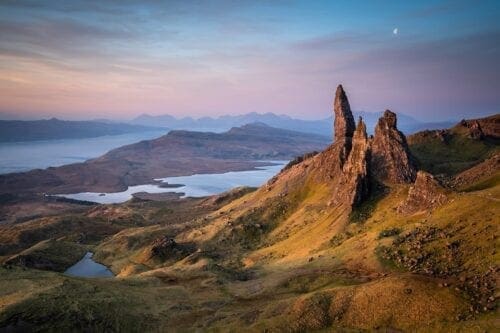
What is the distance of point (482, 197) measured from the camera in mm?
64250

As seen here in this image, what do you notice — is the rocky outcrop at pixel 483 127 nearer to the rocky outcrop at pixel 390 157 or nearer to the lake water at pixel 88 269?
the rocky outcrop at pixel 390 157

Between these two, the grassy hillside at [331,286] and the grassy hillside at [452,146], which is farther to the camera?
the grassy hillside at [452,146]

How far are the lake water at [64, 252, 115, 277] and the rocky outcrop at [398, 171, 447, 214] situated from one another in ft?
274

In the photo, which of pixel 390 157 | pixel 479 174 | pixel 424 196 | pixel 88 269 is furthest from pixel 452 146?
pixel 88 269

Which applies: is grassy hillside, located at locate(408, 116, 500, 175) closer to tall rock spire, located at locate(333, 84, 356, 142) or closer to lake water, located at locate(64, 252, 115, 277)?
tall rock spire, located at locate(333, 84, 356, 142)

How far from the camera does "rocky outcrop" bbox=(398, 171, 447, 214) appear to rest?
7343 cm

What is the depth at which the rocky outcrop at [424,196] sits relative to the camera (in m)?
73.4

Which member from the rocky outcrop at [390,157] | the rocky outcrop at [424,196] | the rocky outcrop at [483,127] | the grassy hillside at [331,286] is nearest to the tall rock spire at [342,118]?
the rocky outcrop at [390,157]

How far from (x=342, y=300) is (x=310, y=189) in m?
78.0

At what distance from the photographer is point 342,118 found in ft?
445

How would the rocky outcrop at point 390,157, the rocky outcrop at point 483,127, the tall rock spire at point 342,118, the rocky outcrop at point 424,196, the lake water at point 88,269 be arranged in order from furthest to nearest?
the rocky outcrop at point 483,127, the tall rock spire at point 342,118, the lake water at point 88,269, the rocky outcrop at point 390,157, the rocky outcrop at point 424,196

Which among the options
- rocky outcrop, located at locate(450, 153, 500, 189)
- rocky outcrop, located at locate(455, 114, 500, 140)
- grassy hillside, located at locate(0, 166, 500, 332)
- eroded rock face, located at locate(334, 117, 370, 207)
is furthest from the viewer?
rocky outcrop, located at locate(455, 114, 500, 140)

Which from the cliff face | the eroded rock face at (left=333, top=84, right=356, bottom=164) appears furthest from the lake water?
the eroded rock face at (left=333, top=84, right=356, bottom=164)

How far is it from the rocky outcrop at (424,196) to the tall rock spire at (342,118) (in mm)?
55844
